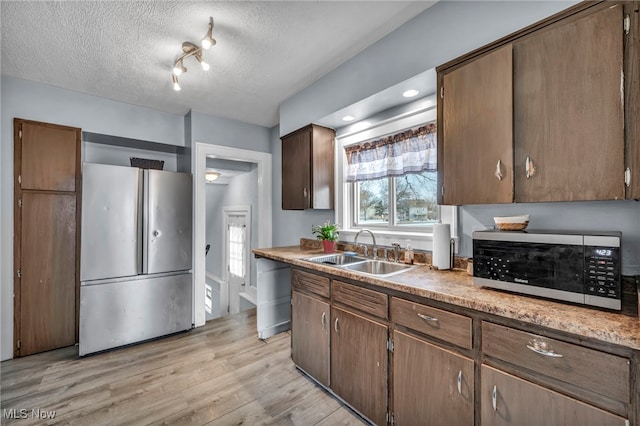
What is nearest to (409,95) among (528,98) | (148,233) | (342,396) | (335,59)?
(335,59)

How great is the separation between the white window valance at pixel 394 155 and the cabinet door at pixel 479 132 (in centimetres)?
48

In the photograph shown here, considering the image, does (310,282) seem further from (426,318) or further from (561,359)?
(561,359)

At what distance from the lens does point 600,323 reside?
36.6 inches

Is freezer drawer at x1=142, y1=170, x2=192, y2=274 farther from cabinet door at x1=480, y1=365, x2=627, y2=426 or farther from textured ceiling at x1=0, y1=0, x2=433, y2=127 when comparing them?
cabinet door at x1=480, y1=365, x2=627, y2=426

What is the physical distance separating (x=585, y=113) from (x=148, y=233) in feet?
11.3

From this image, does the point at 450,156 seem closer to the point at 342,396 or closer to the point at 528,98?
the point at 528,98

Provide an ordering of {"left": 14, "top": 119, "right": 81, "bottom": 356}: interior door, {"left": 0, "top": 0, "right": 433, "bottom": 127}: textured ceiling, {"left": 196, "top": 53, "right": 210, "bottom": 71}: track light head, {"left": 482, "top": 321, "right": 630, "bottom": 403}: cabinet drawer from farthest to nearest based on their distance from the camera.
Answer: {"left": 14, "top": 119, "right": 81, "bottom": 356}: interior door < {"left": 196, "top": 53, "right": 210, "bottom": 71}: track light head < {"left": 0, "top": 0, "right": 433, "bottom": 127}: textured ceiling < {"left": 482, "top": 321, "right": 630, "bottom": 403}: cabinet drawer

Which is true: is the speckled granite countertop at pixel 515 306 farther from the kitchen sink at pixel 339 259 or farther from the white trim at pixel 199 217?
the white trim at pixel 199 217

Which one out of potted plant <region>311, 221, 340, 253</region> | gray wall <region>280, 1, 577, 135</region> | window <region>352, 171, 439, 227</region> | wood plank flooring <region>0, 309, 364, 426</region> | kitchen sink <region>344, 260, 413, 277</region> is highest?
gray wall <region>280, 1, 577, 135</region>

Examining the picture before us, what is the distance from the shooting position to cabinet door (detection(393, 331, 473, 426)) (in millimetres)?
1244

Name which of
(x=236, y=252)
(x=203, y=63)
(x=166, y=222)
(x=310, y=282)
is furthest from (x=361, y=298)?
(x=236, y=252)

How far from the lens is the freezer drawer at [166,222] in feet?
9.43

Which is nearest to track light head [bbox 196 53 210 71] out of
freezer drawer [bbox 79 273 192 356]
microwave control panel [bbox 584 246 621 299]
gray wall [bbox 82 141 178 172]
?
gray wall [bbox 82 141 178 172]
